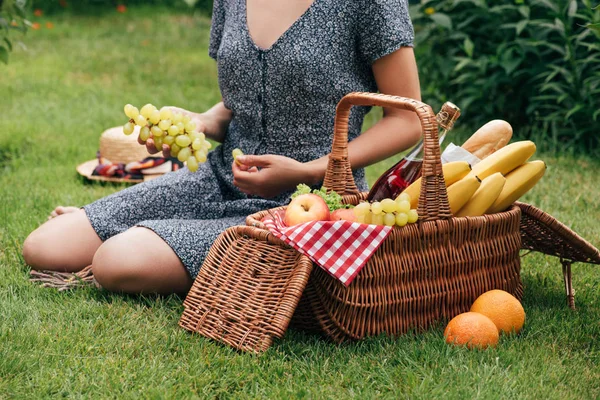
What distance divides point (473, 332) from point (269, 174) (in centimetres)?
80

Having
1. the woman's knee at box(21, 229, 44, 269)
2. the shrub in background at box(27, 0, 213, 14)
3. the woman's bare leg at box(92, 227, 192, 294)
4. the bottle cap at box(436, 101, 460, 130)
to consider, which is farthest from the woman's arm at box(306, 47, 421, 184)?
the shrub in background at box(27, 0, 213, 14)

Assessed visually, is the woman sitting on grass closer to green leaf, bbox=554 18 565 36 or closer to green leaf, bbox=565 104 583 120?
green leaf, bbox=565 104 583 120

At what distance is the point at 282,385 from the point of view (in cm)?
210

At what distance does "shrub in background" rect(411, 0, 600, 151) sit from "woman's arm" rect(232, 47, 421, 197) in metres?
2.10

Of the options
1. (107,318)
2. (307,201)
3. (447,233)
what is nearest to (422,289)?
(447,233)

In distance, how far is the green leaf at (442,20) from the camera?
5.08 metres

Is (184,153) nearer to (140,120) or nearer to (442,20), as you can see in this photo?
(140,120)

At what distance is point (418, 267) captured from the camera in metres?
2.34

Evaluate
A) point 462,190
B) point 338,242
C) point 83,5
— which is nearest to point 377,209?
point 338,242

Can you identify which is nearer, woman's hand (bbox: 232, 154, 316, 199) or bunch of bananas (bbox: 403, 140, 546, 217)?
bunch of bananas (bbox: 403, 140, 546, 217)

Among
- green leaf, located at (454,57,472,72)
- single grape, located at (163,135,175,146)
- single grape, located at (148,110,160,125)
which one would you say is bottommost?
green leaf, located at (454,57,472,72)

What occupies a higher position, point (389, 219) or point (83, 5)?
point (389, 219)

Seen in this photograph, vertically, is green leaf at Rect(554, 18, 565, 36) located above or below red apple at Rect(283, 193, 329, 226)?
below

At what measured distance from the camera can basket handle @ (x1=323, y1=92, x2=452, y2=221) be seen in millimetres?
2221
